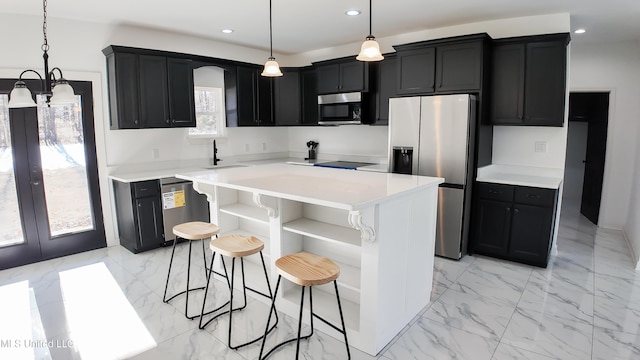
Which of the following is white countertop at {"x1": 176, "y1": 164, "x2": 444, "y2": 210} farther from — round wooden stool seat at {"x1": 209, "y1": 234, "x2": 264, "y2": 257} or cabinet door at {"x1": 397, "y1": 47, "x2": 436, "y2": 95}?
cabinet door at {"x1": 397, "y1": 47, "x2": 436, "y2": 95}

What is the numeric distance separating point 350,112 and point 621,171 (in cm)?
382

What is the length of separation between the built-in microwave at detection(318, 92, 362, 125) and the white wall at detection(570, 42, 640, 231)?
3.04 metres

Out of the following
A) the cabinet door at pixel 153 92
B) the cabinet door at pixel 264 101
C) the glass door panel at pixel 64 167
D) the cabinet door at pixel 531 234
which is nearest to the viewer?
the cabinet door at pixel 531 234

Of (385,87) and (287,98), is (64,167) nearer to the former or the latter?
(287,98)

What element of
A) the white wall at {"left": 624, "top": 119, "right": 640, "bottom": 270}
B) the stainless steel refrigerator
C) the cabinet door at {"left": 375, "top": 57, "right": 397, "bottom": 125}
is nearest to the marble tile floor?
the white wall at {"left": 624, "top": 119, "right": 640, "bottom": 270}

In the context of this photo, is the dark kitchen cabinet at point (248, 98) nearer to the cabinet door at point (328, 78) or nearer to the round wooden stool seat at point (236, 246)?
the cabinet door at point (328, 78)

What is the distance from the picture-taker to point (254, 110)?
5.53 meters

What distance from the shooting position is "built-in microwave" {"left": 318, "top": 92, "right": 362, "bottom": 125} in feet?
16.4

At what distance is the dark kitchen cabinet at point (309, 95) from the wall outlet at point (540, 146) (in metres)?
2.94

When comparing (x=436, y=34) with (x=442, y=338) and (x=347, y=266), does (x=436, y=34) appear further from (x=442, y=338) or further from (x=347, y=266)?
(x=442, y=338)

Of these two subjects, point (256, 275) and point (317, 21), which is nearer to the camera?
point (256, 275)

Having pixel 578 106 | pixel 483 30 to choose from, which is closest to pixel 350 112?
pixel 483 30

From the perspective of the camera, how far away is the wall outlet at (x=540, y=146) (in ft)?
13.4

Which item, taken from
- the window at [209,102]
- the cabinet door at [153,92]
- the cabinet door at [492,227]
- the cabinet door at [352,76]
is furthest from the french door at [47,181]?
the cabinet door at [492,227]
